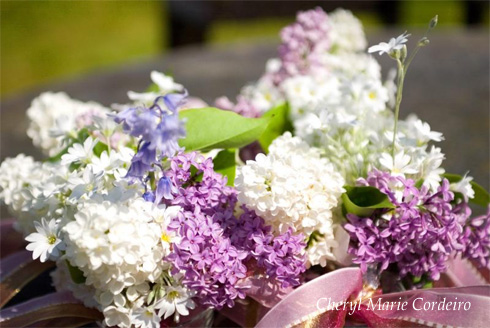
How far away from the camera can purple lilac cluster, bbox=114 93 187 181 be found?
694 mm

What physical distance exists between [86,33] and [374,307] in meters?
6.05

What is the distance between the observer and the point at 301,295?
0.80 metres

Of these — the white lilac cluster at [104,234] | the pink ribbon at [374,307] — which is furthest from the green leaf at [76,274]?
the pink ribbon at [374,307]

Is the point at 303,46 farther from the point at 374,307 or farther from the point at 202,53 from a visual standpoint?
the point at 202,53

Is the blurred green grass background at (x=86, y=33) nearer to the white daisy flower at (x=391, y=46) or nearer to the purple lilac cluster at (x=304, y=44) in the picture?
the purple lilac cluster at (x=304, y=44)

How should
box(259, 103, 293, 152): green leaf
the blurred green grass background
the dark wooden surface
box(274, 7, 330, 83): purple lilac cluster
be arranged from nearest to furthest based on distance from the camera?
1. box(259, 103, 293, 152): green leaf
2. box(274, 7, 330, 83): purple lilac cluster
3. the dark wooden surface
4. the blurred green grass background

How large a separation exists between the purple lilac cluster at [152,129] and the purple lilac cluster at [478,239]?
40 centimetres

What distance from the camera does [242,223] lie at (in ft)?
2.67

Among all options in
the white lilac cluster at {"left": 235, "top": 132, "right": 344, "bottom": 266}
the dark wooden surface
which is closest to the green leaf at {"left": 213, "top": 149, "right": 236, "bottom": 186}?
the white lilac cluster at {"left": 235, "top": 132, "right": 344, "bottom": 266}

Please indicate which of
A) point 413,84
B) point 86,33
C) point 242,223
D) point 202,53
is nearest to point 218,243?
point 242,223

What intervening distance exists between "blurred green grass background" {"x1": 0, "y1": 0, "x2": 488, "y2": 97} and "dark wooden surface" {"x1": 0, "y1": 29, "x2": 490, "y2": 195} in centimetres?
258

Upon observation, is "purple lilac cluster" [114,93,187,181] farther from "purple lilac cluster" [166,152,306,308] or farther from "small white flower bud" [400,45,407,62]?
"small white flower bud" [400,45,407,62]

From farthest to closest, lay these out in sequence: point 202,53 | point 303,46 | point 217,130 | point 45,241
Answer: point 202,53 < point 303,46 < point 217,130 < point 45,241

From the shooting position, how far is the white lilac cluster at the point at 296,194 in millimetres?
778
